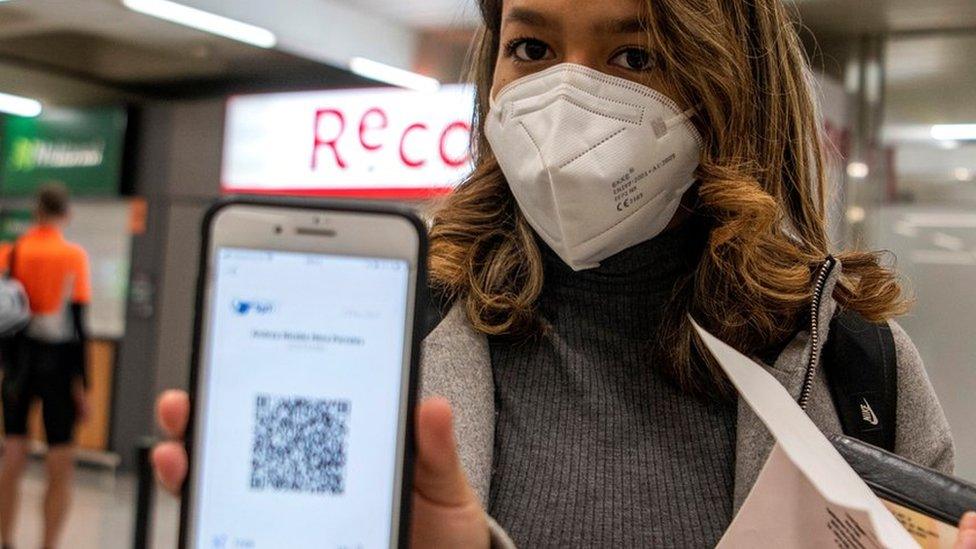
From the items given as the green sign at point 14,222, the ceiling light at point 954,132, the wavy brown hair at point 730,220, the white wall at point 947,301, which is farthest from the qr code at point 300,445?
the green sign at point 14,222

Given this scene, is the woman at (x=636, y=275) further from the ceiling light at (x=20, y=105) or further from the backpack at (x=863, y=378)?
the ceiling light at (x=20, y=105)

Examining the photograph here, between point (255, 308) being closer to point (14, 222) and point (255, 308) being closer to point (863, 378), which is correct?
point (863, 378)

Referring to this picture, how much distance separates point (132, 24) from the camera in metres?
5.80

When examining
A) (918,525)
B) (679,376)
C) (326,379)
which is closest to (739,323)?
(679,376)

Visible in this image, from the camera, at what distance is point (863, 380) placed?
0.97 m

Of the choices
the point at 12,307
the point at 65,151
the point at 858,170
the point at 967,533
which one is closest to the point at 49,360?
the point at 12,307

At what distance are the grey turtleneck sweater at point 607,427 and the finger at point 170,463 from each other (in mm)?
406

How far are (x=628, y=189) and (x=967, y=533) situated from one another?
22.8 inches

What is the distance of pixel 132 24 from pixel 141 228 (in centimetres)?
206

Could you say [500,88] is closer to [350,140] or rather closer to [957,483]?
[957,483]

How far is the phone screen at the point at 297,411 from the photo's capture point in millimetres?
667

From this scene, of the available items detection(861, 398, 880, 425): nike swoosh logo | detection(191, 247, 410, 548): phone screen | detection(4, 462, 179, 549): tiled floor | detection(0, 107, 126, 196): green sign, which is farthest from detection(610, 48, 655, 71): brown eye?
detection(0, 107, 126, 196): green sign

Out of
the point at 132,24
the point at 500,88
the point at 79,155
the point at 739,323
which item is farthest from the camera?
the point at 79,155

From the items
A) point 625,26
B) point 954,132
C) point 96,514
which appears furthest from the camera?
point 96,514
